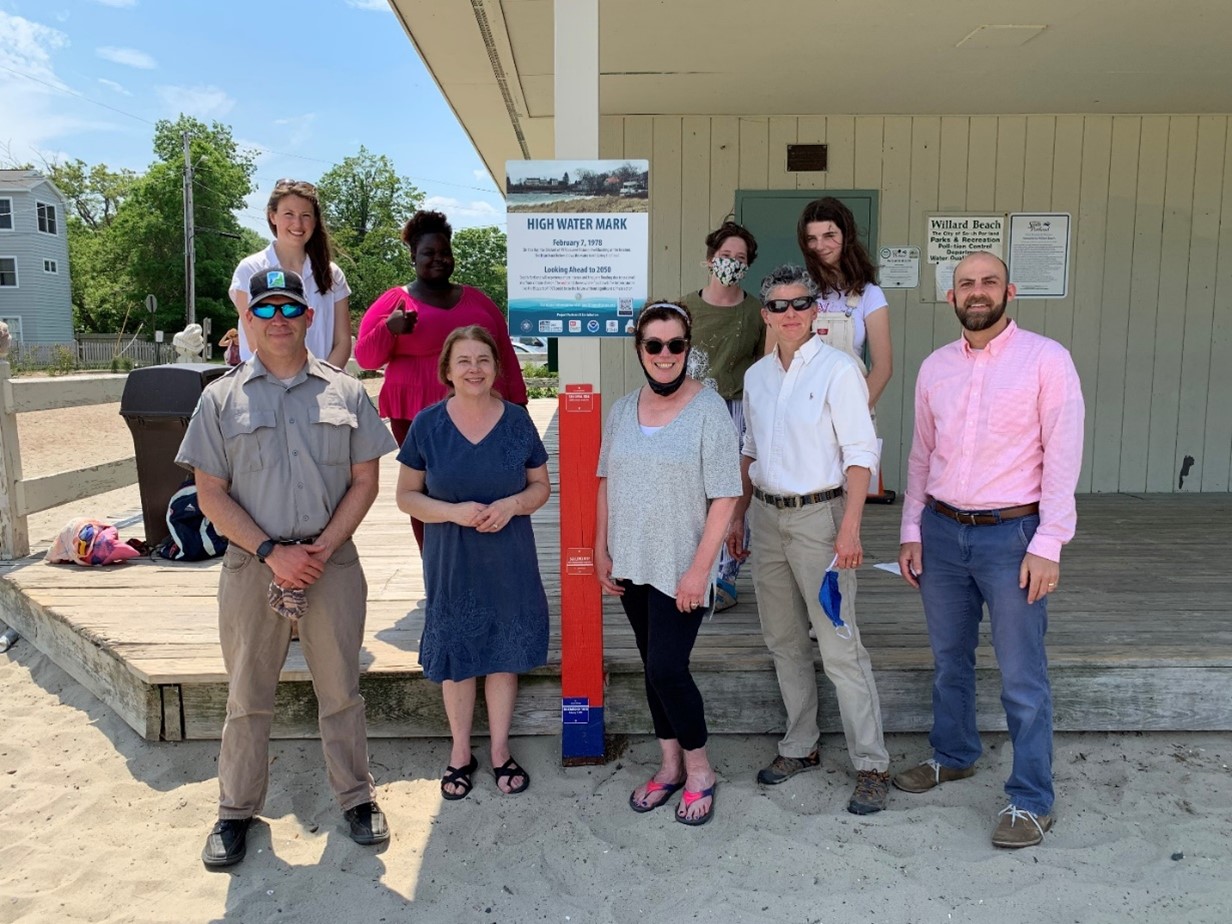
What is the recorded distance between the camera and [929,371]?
2.82 m

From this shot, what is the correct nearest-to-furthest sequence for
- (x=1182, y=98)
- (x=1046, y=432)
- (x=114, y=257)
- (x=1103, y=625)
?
(x=1046, y=432) < (x=1103, y=625) < (x=1182, y=98) < (x=114, y=257)

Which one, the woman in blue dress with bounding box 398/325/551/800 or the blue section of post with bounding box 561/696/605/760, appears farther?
the blue section of post with bounding box 561/696/605/760

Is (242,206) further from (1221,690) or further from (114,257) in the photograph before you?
(1221,690)

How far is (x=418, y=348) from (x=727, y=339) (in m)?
1.17

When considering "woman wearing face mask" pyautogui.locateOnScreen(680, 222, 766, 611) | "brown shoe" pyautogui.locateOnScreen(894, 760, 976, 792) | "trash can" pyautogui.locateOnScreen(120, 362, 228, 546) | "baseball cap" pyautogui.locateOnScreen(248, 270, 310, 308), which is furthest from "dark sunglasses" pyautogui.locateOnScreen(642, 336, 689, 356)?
"trash can" pyautogui.locateOnScreen(120, 362, 228, 546)

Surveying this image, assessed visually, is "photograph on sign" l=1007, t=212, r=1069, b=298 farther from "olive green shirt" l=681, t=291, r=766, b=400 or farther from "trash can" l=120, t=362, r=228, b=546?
"trash can" l=120, t=362, r=228, b=546

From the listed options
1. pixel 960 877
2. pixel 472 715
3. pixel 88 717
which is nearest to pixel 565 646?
pixel 472 715

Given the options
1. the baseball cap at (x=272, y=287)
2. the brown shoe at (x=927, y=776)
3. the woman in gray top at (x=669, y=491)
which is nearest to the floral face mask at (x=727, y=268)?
the woman in gray top at (x=669, y=491)

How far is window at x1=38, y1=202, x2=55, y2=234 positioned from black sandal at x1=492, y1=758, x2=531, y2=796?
3979 centimetres

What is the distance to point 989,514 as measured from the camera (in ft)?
8.77

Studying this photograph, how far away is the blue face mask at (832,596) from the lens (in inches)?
108

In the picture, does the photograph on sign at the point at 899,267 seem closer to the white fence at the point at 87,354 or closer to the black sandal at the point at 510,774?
the black sandal at the point at 510,774

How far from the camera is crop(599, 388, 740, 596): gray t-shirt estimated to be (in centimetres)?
265

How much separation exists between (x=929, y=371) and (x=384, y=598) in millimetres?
2668
